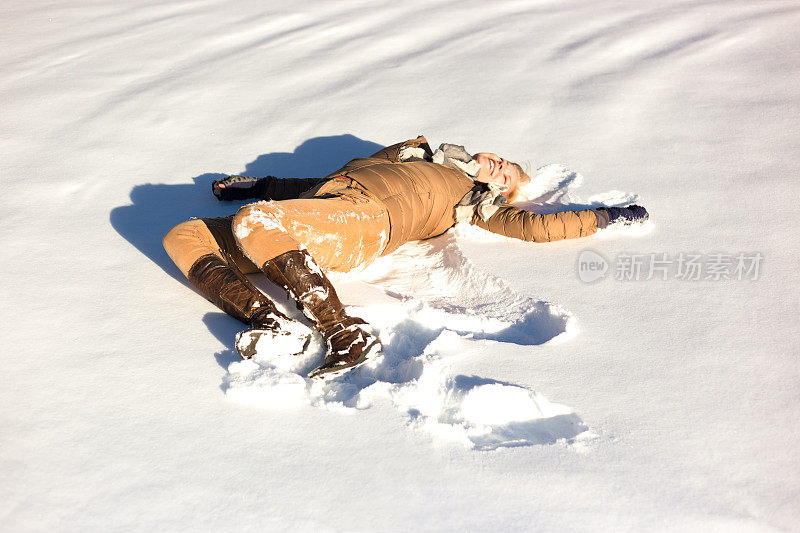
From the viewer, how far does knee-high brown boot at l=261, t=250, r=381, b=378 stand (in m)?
1.67

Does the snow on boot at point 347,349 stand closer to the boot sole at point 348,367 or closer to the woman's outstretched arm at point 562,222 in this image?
the boot sole at point 348,367

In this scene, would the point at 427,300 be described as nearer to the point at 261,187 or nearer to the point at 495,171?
the point at 495,171

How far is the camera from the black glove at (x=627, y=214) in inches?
90.4

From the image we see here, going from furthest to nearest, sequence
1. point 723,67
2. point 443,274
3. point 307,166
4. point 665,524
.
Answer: point 723,67
point 307,166
point 443,274
point 665,524

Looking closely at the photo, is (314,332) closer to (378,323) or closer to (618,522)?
(378,323)

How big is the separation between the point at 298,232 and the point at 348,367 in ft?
1.58

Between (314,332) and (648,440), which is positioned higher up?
(314,332)

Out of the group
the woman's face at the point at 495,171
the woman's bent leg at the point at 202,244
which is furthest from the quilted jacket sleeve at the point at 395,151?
the woman's bent leg at the point at 202,244

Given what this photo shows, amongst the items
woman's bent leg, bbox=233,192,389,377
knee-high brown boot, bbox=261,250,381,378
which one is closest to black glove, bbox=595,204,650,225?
woman's bent leg, bbox=233,192,389,377

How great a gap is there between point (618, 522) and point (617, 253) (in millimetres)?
1161

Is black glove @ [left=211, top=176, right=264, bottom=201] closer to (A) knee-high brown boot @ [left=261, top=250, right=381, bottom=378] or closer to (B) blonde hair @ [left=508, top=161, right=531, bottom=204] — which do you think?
(A) knee-high brown boot @ [left=261, top=250, right=381, bottom=378]

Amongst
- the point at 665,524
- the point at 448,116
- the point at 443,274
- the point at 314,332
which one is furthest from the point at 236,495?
the point at 448,116

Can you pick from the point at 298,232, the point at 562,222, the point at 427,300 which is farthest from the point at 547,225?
the point at 298,232

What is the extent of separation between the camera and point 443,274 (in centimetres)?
216
